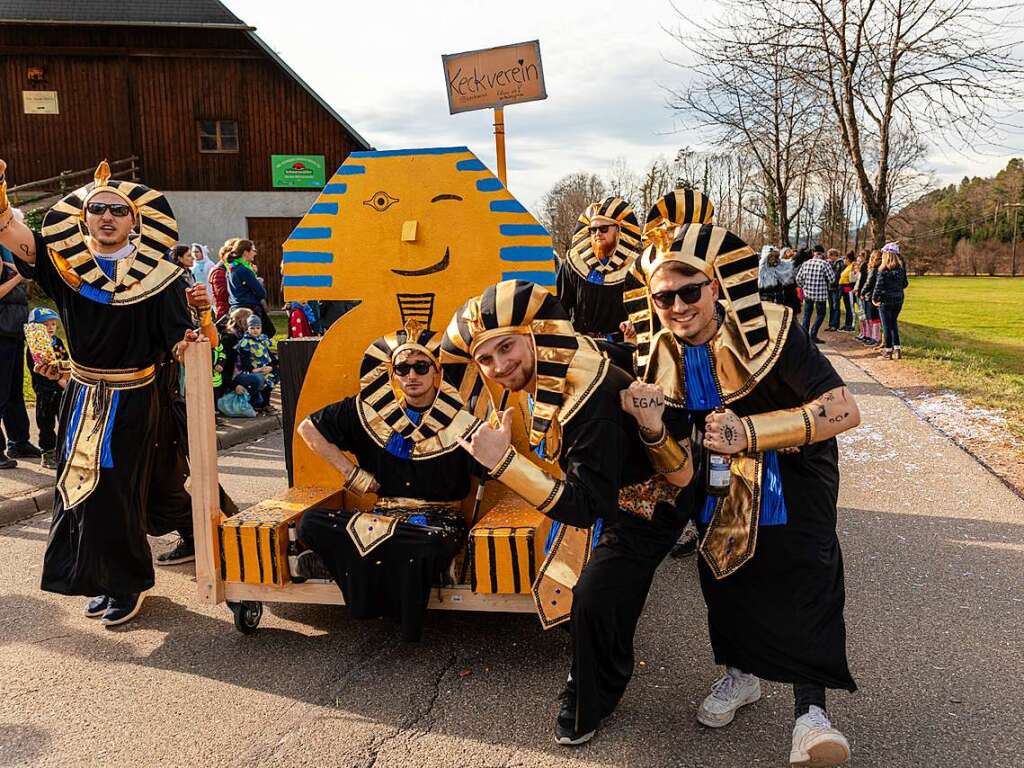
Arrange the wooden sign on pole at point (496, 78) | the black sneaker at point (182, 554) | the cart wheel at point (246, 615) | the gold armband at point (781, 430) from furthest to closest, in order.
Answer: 1. the wooden sign on pole at point (496, 78)
2. the black sneaker at point (182, 554)
3. the cart wheel at point (246, 615)
4. the gold armband at point (781, 430)

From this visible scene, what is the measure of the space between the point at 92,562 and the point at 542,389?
251 cm

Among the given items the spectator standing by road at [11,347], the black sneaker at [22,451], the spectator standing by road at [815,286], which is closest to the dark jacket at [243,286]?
the spectator standing by road at [11,347]

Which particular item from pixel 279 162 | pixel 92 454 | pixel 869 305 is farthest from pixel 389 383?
pixel 279 162

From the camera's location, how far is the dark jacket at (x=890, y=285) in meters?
12.6

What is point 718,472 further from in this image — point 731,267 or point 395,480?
point 395,480

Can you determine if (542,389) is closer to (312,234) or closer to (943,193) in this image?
(312,234)

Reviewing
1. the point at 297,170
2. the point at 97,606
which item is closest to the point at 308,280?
the point at 97,606

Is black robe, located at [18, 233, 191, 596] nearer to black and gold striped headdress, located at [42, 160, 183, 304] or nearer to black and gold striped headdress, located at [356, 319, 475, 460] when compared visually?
black and gold striped headdress, located at [42, 160, 183, 304]

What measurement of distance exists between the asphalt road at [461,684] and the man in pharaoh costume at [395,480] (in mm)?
→ 363

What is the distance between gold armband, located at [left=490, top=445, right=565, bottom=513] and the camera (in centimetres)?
259

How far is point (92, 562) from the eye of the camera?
12.7ft

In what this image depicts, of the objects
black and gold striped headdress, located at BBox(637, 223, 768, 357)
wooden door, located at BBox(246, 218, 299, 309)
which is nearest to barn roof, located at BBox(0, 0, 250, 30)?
wooden door, located at BBox(246, 218, 299, 309)

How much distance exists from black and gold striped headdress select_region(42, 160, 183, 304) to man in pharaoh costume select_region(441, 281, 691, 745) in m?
1.85

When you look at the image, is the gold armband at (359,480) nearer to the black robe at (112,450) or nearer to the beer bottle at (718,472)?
the black robe at (112,450)
